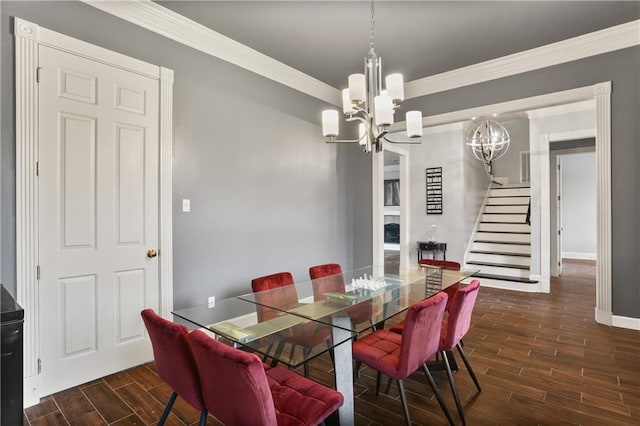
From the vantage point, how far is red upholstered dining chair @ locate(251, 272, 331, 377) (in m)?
1.60

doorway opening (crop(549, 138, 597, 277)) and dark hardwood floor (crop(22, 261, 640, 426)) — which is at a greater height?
doorway opening (crop(549, 138, 597, 277))

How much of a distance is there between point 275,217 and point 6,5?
2.64m

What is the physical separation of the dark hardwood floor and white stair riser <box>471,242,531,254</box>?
2.76 meters

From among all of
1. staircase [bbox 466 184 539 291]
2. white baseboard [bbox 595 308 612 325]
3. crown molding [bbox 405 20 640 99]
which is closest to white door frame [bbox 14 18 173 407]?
crown molding [bbox 405 20 640 99]

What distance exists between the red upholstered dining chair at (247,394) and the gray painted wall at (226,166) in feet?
5.66

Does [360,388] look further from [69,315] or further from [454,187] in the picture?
[454,187]

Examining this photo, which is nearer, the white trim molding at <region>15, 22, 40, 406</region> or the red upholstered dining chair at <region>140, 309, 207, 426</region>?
the red upholstered dining chair at <region>140, 309, 207, 426</region>

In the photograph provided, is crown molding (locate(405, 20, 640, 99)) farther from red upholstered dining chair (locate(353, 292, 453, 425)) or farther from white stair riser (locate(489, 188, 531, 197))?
white stair riser (locate(489, 188, 531, 197))

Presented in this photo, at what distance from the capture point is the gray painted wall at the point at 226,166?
229 cm

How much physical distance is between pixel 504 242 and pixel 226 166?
5.62 meters

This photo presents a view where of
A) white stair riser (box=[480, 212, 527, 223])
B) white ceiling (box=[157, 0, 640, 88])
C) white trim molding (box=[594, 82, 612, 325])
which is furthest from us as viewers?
white stair riser (box=[480, 212, 527, 223])

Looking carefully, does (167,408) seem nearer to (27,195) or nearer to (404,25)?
(27,195)

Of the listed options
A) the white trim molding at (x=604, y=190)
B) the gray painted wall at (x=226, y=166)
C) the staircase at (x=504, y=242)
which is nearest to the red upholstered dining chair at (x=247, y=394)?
the gray painted wall at (x=226, y=166)

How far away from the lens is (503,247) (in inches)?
248
